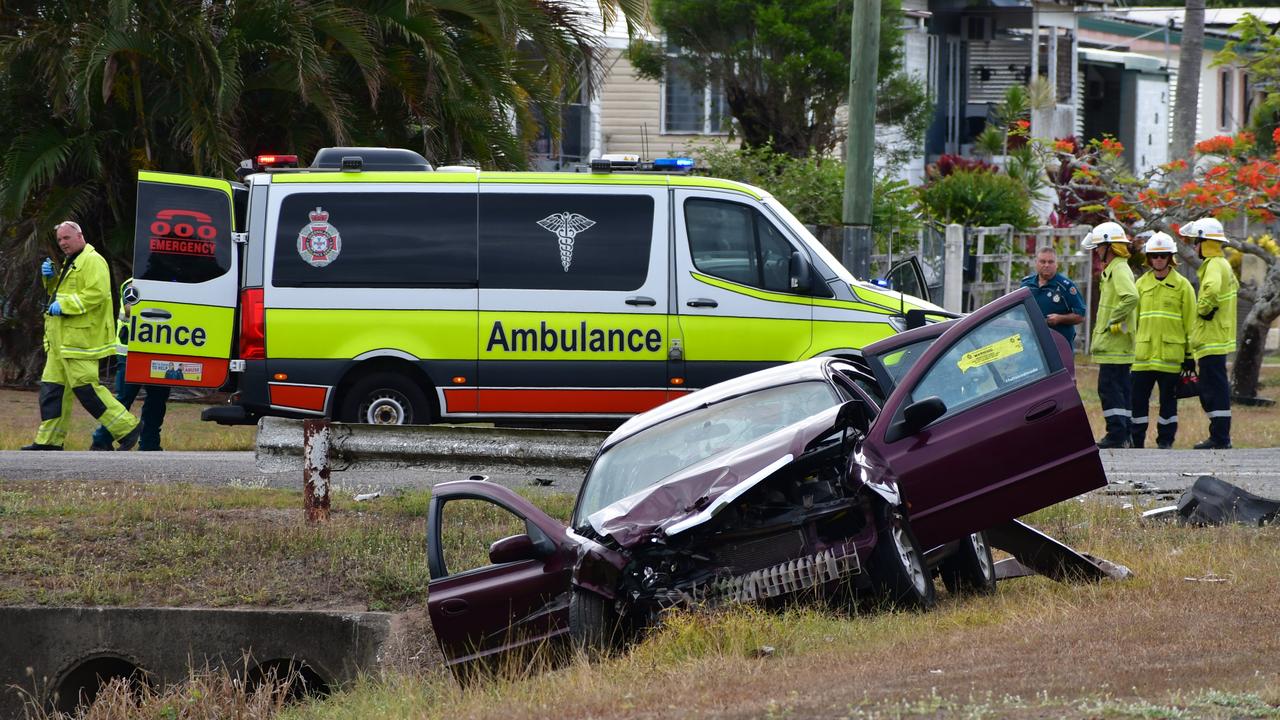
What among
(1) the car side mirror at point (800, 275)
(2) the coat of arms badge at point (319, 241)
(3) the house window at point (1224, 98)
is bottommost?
(1) the car side mirror at point (800, 275)

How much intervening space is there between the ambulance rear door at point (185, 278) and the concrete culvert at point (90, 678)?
10.7ft

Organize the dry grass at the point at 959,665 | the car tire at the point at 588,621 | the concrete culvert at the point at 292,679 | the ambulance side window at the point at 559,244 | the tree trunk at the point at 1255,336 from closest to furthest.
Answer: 1. the dry grass at the point at 959,665
2. the car tire at the point at 588,621
3. the concrete culvert at the point at 292,679
4. the ambulance side window at the point at 559,244
5. the tree trunk at the point at 1255,336

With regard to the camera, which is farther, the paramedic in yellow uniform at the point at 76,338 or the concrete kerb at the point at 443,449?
the paramedic in yellow uniform at the point at 76,338

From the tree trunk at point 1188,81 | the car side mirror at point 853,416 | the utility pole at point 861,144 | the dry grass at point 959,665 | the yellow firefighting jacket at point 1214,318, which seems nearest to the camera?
the dry grass at point 959,665

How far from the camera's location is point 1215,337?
13.0 metres

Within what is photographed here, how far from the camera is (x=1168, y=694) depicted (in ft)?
16.2

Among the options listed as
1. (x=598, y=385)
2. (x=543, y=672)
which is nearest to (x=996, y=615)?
(x=543, y=672)

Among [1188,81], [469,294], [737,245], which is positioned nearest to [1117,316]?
[737,245]

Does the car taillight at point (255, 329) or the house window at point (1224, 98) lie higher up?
the house window at point (1224, 98)

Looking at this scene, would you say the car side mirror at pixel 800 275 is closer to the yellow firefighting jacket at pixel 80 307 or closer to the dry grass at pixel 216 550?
the dry grass at pixel 216 550

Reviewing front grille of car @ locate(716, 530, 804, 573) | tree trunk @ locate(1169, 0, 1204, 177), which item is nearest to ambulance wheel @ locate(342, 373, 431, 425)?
front grille of car @ locate(716, 530, 804, 573)

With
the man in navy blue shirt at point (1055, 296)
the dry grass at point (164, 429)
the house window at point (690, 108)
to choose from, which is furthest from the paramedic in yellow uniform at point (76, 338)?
the house window at point (690, 108)

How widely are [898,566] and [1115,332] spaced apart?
24.4 ft

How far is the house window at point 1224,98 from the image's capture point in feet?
147
